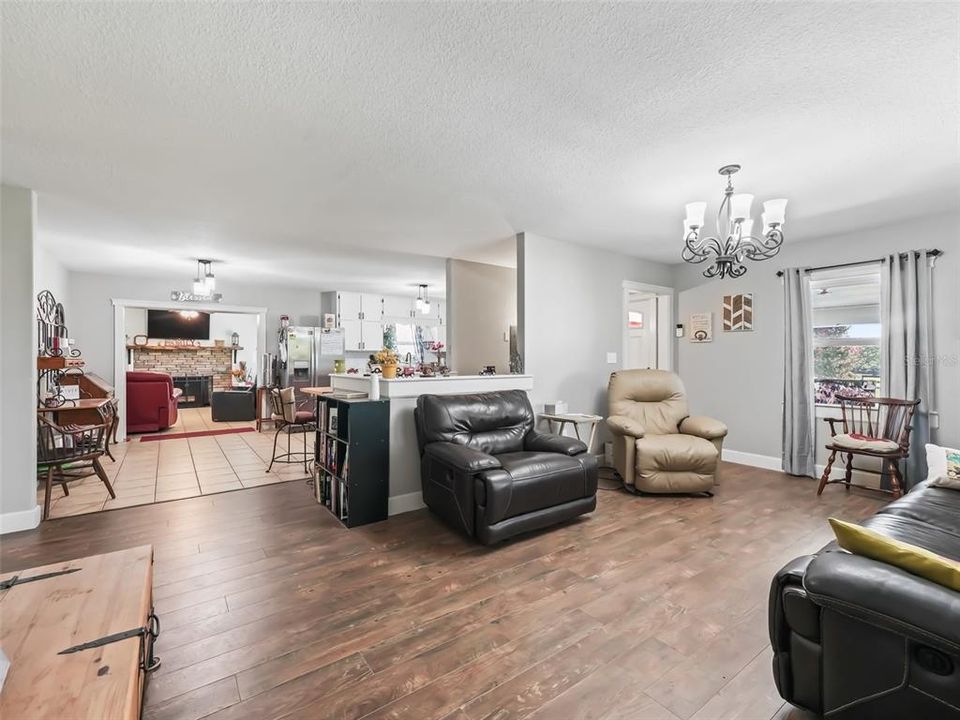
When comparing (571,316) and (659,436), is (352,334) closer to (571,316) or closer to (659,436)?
(571,316)

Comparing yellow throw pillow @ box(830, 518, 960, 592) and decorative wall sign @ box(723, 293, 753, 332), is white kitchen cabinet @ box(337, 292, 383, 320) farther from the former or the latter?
yellow throw pillow @ box(830, 518, 960, 592)

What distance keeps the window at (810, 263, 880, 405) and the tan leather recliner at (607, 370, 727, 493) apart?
5.26ft

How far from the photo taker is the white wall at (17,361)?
116 inches

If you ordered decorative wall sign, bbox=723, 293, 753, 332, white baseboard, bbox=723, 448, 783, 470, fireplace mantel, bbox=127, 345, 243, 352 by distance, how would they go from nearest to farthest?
1. white baseboard, bbox=723, 448, 783, 470
2. decorative wall sign, bbox=723, 293, 753, 332
3. fireplace mantel, bbox=127, 345, 243, 352

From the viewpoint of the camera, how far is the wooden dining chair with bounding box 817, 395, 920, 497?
3.58 m

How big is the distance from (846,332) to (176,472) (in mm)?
7120

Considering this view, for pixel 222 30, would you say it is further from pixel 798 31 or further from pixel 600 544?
pixel 600 544

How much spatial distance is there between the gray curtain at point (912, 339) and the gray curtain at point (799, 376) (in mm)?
620

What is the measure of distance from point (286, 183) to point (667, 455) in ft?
12.1

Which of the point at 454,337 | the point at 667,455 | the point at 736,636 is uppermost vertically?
the point at 454,337

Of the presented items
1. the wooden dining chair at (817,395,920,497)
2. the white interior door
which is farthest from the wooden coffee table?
the white interior door

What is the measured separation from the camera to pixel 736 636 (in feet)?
6.20

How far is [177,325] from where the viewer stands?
9.92m

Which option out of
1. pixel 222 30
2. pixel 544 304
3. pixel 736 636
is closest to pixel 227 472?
pixel 544 304
